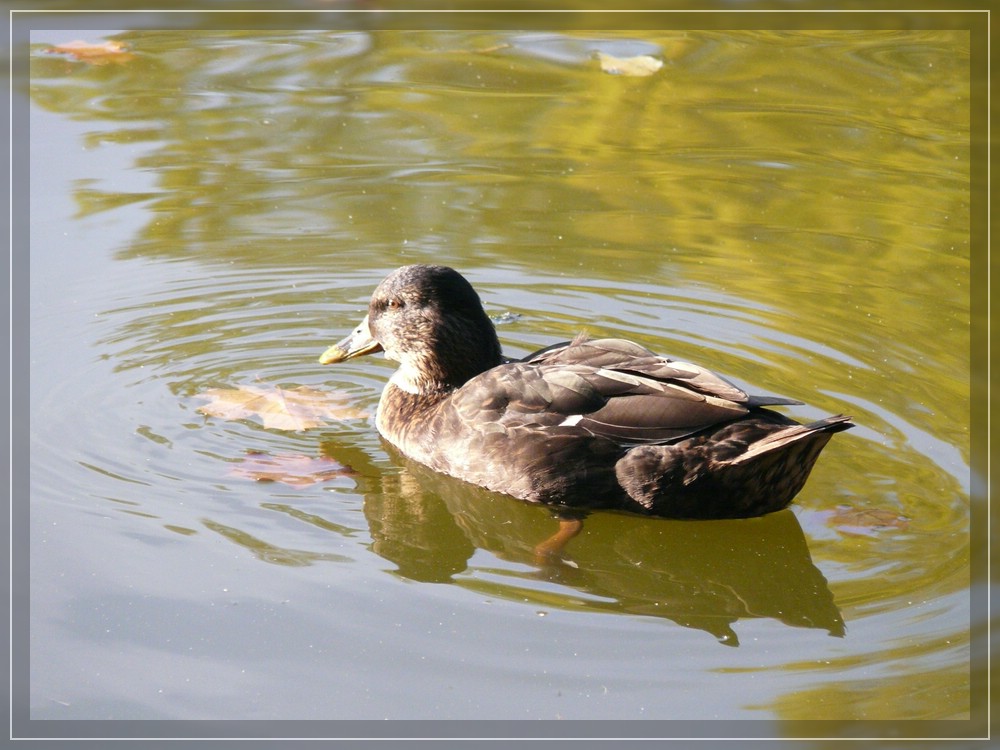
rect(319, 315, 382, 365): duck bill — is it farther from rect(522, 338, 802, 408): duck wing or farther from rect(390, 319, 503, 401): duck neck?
rect(522, 338, 802, 408): duck wing

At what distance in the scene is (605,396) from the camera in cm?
625

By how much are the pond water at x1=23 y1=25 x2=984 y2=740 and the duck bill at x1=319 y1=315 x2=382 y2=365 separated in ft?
0.67

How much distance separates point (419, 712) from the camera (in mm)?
4793

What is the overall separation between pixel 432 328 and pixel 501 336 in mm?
1000

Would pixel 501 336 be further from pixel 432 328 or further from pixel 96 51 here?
pixel 96 51

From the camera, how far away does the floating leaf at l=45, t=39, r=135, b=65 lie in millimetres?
11750

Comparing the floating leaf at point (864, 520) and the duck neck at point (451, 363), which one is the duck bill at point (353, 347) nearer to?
the duck neck at point (451, 363)

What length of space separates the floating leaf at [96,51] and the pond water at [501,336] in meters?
0.04

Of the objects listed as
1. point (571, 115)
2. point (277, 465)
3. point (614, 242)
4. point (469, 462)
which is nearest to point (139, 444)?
point (277, 465)

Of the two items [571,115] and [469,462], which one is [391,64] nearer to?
[571,115]

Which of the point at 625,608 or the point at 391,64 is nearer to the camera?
the point at 625,608

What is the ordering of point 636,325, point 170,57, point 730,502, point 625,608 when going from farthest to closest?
point 170,57, point 636,325, point 730,502, point 625,608

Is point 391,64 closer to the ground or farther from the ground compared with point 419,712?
farther from the ground

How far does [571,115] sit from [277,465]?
5.43 metres
